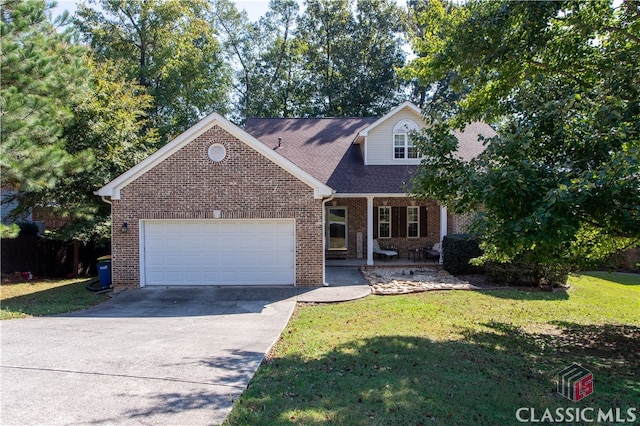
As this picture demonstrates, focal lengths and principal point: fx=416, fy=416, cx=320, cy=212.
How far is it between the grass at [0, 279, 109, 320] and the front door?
30.4 feet

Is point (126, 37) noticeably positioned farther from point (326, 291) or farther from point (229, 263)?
point (326, 291)

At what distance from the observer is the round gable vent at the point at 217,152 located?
12.2 metres

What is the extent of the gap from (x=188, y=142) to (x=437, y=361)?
931 centimetres

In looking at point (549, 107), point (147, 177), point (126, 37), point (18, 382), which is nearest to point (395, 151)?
point (147, 177)

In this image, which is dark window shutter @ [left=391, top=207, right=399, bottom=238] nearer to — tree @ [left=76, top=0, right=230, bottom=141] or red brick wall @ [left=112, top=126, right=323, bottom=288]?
red brick wall @ [left=112, top=126, right=323, bottom=288]

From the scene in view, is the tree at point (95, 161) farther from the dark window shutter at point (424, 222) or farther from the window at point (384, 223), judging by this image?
the dark window shutter at point (424, 222)

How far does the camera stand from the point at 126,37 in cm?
2795

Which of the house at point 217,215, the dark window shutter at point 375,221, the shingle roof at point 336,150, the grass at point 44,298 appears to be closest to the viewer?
the grass at point 44,298

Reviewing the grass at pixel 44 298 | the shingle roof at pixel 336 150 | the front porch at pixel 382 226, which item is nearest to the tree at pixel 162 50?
the shingle roof at pixel 336 150

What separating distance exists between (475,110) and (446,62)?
135 cm

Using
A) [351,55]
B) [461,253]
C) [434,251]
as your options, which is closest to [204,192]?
[461,253]

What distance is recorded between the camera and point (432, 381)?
5312 millimetres

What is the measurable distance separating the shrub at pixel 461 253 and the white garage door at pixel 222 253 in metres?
5.80

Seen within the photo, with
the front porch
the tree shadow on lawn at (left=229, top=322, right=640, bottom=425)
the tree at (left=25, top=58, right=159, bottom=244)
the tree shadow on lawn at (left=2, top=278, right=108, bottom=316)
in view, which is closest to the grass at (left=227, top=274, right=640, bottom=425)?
the tree shadow on lawn at (left=229, top=322, right=640, bottom=425)
